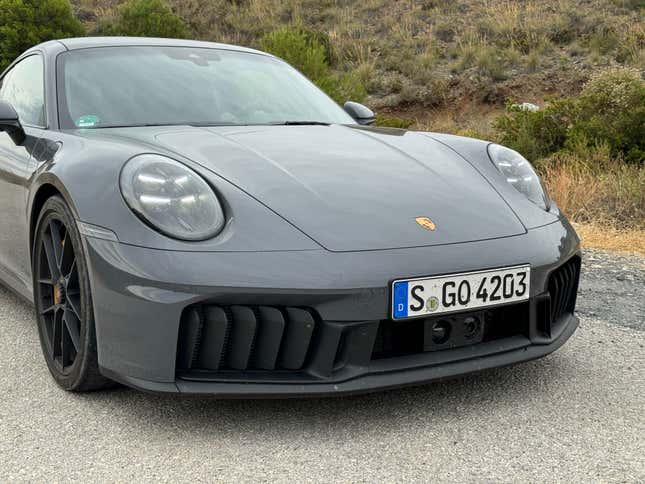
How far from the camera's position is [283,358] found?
2.47 metres

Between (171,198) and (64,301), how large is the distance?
0.62 m

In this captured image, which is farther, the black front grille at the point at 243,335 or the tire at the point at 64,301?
the tire at the point at 64,301

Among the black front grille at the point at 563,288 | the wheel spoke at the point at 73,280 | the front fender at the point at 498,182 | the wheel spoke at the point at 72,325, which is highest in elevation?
the front fender at the point at 498,182

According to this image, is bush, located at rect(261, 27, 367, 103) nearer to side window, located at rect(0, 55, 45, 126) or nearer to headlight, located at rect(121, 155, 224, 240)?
side window, located at rect(0, 55, 45, 126)

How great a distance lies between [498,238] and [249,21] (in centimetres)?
2445

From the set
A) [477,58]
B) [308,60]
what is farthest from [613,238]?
Result: [477,58]

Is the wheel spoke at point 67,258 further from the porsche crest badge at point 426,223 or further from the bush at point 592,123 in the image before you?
the bush at point 592,123

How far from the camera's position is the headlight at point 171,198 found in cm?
252

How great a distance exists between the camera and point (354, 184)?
2.89m

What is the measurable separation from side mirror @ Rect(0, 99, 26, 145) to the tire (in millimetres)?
619

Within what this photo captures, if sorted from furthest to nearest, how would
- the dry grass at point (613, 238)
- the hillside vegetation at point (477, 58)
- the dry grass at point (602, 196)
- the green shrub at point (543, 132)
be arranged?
the green shrub at point (543, 132), the hillside vegetation at point (477, 58), the dry grass at point (602, 196), the dry grass at point (613, 238)

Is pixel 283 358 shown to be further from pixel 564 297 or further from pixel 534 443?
pixel 564 297

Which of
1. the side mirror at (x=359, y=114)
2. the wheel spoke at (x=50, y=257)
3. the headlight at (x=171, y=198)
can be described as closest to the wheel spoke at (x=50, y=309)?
the wheel spoke at (x=50, y=257)

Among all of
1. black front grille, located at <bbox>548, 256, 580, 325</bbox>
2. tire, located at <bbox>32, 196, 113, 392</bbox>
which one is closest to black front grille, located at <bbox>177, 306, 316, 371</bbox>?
tire, located at <bbox>32, 196, 113, 392</bbox>
